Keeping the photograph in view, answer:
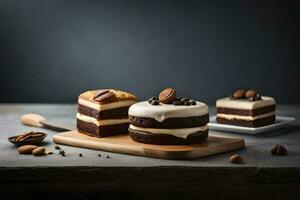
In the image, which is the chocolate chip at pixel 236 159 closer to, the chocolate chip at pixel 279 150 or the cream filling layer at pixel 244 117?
the chocolate chip at pixel 279 150

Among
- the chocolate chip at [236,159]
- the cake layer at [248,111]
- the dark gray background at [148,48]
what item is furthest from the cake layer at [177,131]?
the dark gray background at [148,48]

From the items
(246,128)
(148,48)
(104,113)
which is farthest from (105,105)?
(148,48)

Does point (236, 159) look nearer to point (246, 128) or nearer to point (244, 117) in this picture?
point (246, 128)

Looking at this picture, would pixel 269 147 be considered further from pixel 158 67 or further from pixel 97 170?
pixel 158 67

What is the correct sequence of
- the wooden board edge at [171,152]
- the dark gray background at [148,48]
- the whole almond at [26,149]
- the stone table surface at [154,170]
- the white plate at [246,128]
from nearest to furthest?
the stone table surface at [154,170] < the wooden board edge at [171,152] < the whole almond at [26,149] < the white plate at [246,128] < the dark gray background at [148,48]

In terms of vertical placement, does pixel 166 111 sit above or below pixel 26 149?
above

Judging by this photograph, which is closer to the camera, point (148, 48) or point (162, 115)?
point (162, 115)
